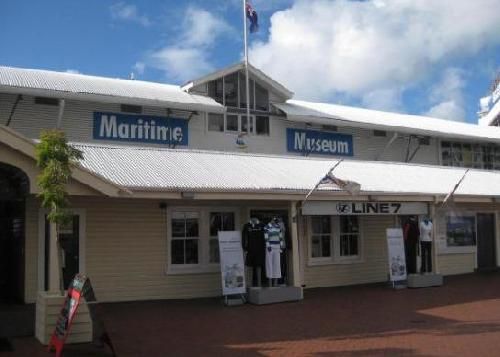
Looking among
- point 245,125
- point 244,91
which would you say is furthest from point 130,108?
point 244,91

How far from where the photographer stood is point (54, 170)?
9.05 meters

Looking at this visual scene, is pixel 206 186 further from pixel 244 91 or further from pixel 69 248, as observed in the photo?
pixel 244 91

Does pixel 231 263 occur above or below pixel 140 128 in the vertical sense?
below

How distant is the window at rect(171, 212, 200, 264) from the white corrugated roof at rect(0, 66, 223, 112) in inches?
209

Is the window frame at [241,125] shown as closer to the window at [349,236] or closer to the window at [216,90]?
the window at [216,90]

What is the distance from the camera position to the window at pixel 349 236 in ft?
55.4

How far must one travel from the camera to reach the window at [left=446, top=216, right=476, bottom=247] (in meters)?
19.5

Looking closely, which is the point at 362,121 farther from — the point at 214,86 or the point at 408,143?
the point at 214,86

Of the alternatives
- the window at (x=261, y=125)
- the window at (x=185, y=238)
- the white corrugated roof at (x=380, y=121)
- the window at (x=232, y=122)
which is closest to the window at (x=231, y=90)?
the window at (x=232, y=122)

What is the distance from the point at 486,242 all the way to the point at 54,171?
1605cm

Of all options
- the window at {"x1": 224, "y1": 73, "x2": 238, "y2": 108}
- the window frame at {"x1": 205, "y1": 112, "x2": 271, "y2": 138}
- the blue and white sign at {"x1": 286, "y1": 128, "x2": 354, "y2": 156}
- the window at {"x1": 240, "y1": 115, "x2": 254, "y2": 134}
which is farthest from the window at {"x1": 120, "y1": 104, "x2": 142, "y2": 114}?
the blue and white sign at {"x1": 286, "y1": 128, "x2": 354, "y2": 156}

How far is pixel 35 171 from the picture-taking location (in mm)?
9914

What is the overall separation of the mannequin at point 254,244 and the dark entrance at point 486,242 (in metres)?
9.89

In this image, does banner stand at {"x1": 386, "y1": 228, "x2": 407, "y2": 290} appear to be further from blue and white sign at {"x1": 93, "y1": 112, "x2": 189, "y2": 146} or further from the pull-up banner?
blue and white sign at {"x1": 93, "y1": 112, "x2": 189, "y2": 146}
